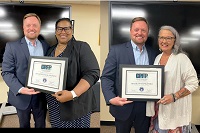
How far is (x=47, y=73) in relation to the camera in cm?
174

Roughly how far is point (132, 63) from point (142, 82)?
0.46 ft

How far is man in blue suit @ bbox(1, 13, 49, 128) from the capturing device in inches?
69.5

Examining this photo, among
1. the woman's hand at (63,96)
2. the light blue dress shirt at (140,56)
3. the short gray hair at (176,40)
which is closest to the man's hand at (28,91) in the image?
the woman's hand at (63,96)

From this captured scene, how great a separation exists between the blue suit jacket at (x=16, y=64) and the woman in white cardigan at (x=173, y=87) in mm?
819

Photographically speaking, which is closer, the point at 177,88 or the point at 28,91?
the point at 177,88

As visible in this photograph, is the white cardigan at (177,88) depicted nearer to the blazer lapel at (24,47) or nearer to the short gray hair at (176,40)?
the short gray hair at (176,40)

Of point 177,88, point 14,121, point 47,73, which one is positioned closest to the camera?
point 177,88

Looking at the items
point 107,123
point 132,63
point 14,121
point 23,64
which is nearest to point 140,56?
point 132,63

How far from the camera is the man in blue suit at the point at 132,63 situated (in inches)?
64.9

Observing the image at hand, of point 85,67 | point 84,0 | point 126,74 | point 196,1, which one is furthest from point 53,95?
point 196,1

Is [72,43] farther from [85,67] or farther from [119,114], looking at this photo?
[119,114]

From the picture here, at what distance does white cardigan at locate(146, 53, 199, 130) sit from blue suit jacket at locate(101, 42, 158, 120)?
13cm

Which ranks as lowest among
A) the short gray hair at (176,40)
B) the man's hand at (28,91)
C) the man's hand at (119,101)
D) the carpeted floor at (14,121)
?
the carpeted floor at (14,121)

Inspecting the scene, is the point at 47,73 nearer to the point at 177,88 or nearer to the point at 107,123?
the point at 107,123
